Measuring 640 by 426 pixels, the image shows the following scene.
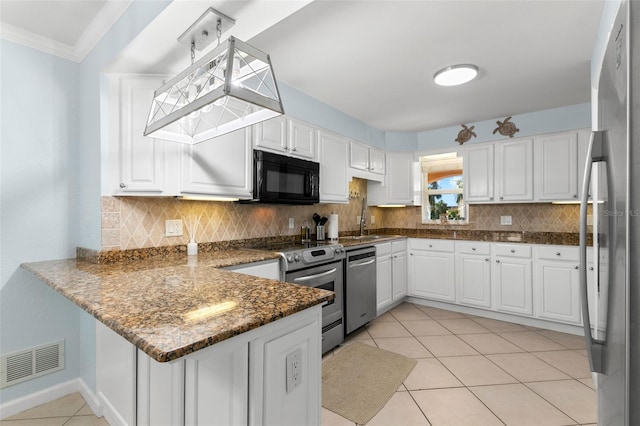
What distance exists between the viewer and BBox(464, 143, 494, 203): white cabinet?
13.0 ft

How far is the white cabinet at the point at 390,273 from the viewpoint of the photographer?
358 centimetres

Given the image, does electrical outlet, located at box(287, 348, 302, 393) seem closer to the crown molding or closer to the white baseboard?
the white baseboard

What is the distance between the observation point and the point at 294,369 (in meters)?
1.09

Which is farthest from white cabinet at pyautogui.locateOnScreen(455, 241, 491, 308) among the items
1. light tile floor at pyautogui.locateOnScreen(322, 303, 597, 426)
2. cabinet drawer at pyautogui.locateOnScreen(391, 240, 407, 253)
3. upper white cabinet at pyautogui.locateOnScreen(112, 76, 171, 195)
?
upper white cabinet at pyautogui.locateOnScreen(112, 76, 171, 195)

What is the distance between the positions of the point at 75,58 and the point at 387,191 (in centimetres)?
366

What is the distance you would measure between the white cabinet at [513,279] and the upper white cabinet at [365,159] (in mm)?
1759

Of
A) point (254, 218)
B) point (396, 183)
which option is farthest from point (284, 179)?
point (396, 183)

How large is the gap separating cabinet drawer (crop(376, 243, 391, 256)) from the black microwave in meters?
0.96

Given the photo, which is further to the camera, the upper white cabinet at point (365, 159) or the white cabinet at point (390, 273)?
the upper white cabinet at point (365, 159)

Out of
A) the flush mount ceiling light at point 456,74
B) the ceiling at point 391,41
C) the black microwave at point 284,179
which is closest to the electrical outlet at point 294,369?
the ceiling at point 391,41

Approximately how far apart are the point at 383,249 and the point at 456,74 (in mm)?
1960

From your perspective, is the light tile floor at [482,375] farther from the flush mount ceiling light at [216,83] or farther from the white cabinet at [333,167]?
the flush mount ceiling light at [216,83]

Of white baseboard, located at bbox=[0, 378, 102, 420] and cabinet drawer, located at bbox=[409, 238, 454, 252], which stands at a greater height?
cabinet drawer, located at bbox=[409, 238, 454, 252]

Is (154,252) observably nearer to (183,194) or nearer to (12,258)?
(183,194)
